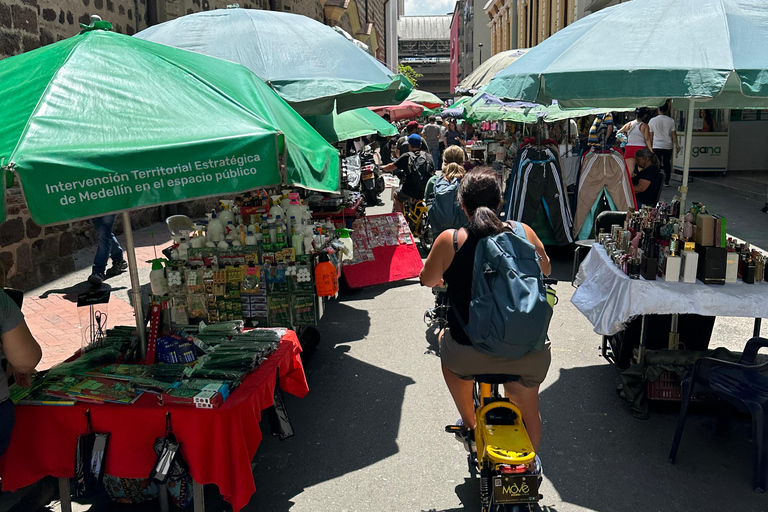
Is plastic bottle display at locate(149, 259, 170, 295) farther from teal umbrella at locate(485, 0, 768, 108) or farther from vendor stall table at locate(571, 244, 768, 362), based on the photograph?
vendor stall table at locate(571, 244, 768, 362)

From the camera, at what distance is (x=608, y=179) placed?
29.2ft

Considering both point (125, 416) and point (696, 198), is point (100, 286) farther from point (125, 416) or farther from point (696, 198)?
point (696, 198)

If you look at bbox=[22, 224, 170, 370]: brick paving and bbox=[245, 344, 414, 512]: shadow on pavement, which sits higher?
bbox=[22, 224, 170, 370]: brick paving

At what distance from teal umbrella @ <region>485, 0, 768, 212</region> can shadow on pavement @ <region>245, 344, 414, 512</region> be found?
99.6 inches

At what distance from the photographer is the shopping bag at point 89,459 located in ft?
10.9

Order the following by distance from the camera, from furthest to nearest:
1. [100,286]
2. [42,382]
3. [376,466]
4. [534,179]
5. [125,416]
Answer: [534,179] → [100,286] → [376,466] → [42,382] → [125,416]

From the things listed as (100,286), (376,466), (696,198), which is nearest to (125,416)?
(376,466)

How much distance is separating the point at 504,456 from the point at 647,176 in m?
6.63

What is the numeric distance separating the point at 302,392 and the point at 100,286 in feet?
15.0

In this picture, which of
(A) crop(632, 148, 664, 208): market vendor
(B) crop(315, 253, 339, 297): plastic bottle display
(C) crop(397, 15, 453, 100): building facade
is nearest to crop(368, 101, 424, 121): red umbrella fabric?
(A) crop(632, 148, 664, 208): market vendor

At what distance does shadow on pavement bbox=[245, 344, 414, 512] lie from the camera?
13.1ft

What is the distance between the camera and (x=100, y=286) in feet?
25.7

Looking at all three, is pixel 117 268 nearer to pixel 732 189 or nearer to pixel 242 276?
pixel 242 276

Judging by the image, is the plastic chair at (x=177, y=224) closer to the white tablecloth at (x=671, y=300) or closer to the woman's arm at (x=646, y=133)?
the white tablecloth at (x=671, y=300)
